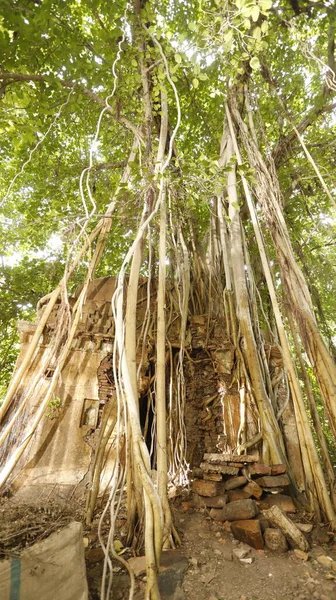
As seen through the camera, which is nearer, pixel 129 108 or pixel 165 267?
pixel 165 267

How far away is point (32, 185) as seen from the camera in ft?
17.1

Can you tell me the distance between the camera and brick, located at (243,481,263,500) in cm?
214

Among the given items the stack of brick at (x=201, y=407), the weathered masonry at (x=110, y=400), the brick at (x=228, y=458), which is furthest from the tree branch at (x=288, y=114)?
the brick at (x=228, y=458)

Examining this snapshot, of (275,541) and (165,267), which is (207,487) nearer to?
(275,541)

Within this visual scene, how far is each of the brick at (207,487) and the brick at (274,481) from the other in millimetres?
319

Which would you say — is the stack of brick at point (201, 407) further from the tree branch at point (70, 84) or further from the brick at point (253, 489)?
the tree branch at point (70, 84)

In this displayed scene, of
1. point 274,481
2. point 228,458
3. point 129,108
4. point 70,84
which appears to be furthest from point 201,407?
point 70,84

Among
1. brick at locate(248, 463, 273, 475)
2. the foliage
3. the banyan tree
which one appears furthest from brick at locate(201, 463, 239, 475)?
the foliage

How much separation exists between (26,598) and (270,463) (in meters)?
1.86

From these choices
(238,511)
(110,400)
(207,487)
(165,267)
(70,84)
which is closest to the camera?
(238,511)

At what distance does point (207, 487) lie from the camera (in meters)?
2.31

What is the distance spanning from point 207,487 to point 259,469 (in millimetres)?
435

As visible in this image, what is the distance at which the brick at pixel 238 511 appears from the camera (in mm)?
1988

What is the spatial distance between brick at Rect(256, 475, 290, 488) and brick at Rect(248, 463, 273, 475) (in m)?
0.03
